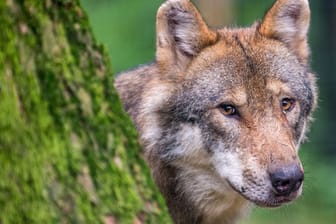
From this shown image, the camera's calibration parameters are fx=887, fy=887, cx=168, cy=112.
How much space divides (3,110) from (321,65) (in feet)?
25.5

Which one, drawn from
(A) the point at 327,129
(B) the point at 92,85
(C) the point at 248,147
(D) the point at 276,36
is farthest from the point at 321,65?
(B) the point at 92,85

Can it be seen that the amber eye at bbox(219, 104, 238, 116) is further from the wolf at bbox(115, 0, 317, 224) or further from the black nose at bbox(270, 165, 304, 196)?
the black nose at bbox(270, 165, 304, 196)

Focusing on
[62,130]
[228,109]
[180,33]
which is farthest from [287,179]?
[62,130]

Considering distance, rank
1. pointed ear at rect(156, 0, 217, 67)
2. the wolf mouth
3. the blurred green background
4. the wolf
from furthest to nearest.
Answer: the blurred green background
pointed ear at rect(156, 0, 217, 67)
the wolf
the wolf mouth

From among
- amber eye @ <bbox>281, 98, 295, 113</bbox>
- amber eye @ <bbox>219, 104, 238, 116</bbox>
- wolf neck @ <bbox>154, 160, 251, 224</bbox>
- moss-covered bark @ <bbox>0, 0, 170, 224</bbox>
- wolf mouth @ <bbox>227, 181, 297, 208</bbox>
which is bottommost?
wolf neck @ <bbox>154, 160, 251, 224</bbox>

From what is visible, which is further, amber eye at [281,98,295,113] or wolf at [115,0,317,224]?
amber eye at [281,98,295,113]

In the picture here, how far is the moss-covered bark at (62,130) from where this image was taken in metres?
3.07

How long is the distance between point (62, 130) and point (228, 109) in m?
2.15

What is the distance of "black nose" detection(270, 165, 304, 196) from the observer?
15.4 feet

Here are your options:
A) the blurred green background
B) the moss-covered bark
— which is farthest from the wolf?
the blurred green background

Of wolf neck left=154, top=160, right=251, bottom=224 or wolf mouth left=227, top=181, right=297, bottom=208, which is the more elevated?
wolf mouth left=227, top=181, right=297, bottom=208

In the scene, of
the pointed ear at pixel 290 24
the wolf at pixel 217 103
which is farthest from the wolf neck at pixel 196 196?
the pointed ear at pixel 290 24

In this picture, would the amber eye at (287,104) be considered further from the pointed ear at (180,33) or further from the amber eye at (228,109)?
the pointed ear at (180,33)

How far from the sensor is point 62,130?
3.20 metres
